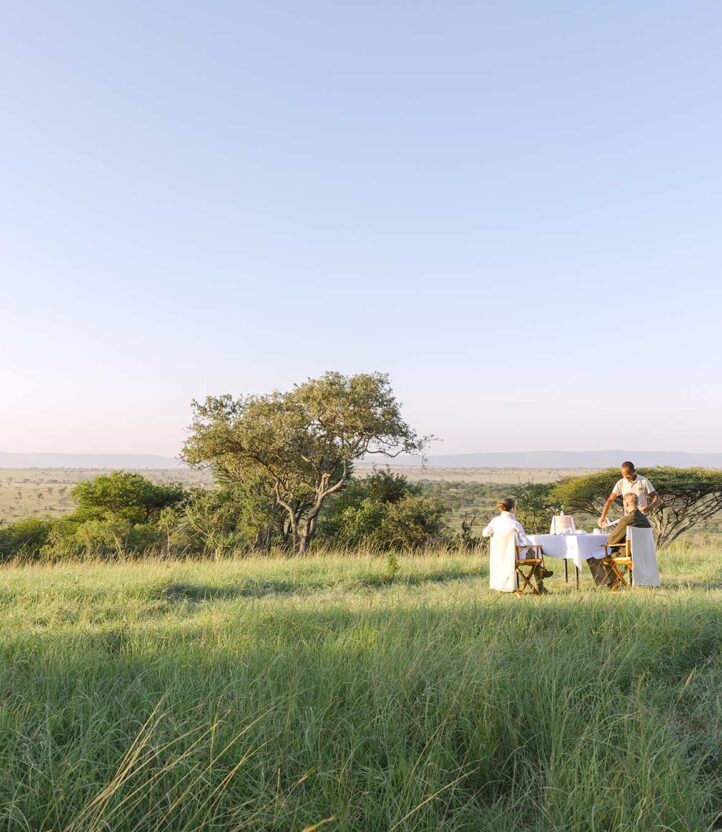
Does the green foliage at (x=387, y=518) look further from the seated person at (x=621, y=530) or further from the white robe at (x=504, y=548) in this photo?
the white robe at (x=504, y=548)

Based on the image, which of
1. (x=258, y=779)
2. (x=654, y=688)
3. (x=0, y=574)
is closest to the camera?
(x=258, y=779)

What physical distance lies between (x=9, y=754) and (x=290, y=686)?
3.78 feet

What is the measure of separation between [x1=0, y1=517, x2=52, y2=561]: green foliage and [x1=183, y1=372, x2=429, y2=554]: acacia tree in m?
7.00

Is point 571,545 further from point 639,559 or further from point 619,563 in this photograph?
point 639,559

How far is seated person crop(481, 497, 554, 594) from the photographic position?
324 inches

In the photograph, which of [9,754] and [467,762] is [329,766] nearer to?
[467,762]

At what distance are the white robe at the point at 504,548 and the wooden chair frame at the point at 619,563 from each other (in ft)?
3.76

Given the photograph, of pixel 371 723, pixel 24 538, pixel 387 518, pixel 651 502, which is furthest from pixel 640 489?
pixel 24 538

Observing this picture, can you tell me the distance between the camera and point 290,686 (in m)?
3.24

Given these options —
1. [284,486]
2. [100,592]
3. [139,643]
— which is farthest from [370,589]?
[284,486]

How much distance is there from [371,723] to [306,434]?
17812mm

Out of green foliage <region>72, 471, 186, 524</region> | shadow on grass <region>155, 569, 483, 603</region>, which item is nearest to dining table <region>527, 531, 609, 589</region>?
shadow on grass <region>155, 569, 483, 603</region>

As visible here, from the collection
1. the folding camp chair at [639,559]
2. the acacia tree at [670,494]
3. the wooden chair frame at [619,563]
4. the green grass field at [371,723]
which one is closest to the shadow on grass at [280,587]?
the wooden chair frame at [619,563]

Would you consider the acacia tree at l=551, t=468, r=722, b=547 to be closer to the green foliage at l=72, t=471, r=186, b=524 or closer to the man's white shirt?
the man's white shirt
